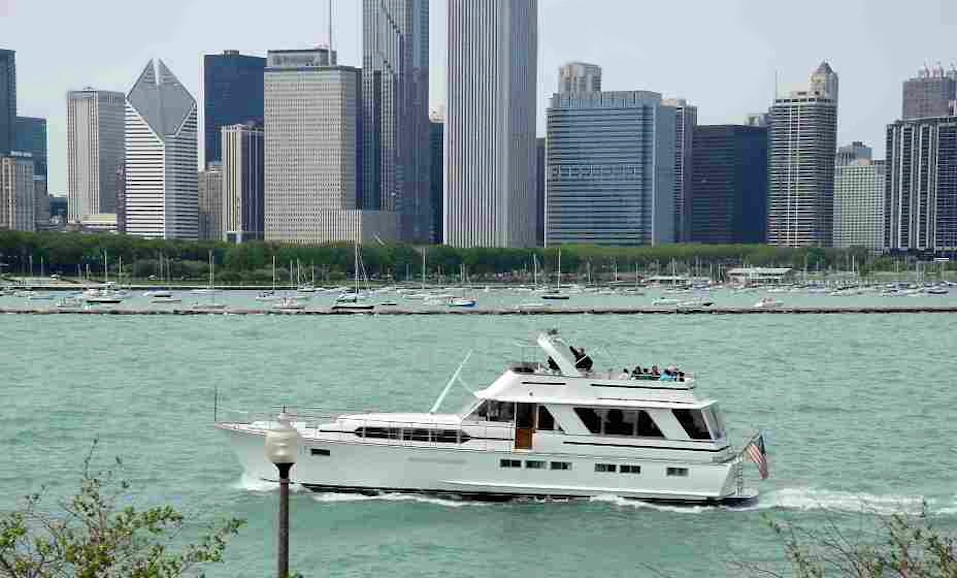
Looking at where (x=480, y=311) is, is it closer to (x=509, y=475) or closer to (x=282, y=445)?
(x=509, y=475)

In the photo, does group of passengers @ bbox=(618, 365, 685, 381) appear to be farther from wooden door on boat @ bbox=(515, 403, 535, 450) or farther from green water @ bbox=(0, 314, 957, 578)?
green water @ bbox=(0, 314, 957, 578)

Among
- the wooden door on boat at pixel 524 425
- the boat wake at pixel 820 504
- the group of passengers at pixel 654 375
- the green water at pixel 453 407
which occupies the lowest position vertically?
the green water at pixel 453 407

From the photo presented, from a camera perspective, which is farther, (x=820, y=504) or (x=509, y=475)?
(x=820, y=504)

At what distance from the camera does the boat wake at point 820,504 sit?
119 ft

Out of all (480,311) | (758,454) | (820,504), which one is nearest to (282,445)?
(758,454)

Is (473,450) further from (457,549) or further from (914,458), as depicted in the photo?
(914,458)

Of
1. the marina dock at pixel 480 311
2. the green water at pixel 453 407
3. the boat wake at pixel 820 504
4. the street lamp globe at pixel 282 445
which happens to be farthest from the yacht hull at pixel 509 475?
the marina dock at pixel 480 311

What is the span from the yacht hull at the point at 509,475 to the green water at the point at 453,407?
36cm

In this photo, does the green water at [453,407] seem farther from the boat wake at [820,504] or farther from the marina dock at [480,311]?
the marina dock at [480,311]

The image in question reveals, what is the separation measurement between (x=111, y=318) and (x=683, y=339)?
5398 centimetres

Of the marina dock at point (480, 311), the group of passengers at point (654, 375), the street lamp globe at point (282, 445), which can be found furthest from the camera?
the marina dock at point (480, 311)

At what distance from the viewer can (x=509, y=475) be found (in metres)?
36.3

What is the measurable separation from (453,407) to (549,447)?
19309 mm

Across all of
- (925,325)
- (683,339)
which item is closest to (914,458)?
(683,339)
